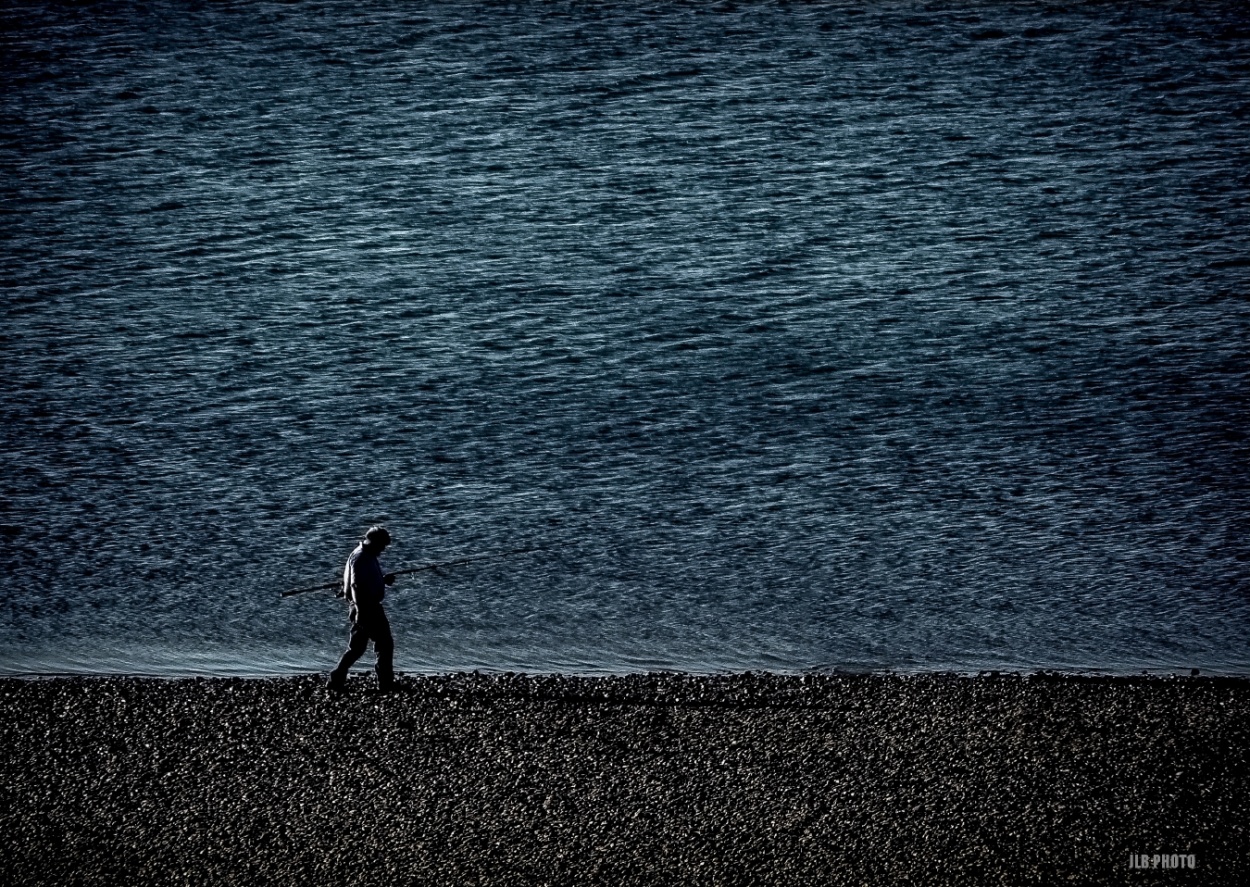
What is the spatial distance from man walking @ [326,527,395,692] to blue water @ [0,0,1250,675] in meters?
1.63

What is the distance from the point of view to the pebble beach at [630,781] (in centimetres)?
1005

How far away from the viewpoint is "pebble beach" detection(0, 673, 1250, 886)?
33.0 ft

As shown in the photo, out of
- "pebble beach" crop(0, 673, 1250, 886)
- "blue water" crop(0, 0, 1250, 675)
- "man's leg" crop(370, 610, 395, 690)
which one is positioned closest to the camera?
"pebble beach" crop(0, 673, 1250, 886)

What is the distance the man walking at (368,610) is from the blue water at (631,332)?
64.3 inches

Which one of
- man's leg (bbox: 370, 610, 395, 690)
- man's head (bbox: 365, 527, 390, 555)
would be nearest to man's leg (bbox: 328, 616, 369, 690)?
man's leg (bbox: 370, 610, 395, 690)

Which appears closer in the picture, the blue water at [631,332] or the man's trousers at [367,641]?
the man's trousers at [367,641]

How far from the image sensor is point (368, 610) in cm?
1329

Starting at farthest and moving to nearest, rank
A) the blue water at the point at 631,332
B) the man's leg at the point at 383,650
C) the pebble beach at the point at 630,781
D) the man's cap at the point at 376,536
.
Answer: the blue water at the point at 631,332 < the man's leg at the point at 383,650 < the man's cap at the point at 376,536 < the pebble beach at the point at 630,781

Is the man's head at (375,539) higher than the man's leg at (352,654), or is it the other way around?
the man's head at (375,539)

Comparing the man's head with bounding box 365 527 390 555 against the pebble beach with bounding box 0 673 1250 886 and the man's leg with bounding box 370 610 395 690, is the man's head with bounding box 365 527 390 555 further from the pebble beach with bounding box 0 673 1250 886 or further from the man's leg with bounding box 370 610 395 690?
the pebble beach with bounding box 0 673 1250 886

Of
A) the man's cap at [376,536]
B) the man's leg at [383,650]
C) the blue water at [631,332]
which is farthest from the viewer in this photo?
the blue water at [631,332]

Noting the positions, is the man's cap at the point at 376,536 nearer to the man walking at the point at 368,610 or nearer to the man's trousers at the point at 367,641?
the man walking at the point at 368,610

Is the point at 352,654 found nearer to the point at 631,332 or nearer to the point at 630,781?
the point at 630,781

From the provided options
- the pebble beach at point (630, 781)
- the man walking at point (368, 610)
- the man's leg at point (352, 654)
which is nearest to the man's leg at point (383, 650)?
the man walking at point (368, 610)
